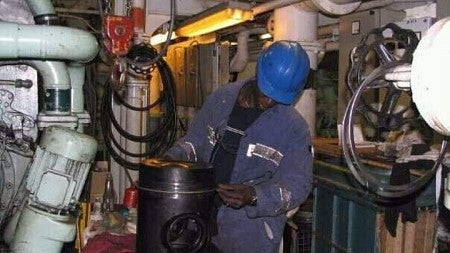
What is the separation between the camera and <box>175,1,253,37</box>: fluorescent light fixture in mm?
3016

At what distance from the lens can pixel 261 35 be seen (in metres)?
4.66

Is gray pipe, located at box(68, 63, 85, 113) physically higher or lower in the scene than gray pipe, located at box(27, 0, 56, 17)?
lower

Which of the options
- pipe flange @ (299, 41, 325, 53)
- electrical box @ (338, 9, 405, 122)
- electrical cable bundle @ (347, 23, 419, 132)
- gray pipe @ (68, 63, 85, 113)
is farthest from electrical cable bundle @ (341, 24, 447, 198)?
pipe flange @ (299, 41, 325, 53)

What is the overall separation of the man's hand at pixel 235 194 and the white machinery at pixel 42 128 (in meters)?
0.54

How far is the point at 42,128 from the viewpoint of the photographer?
1960mm

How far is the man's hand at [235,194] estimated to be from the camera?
5.76 ft

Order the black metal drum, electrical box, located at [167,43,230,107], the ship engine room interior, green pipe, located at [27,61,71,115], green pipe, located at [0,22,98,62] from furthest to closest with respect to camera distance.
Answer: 1. electrical box, located at [167,43,230,107]
2. green pipe, located at [27,61,71,115]
3. green pipe, located at [0,22,98,62]
4. the black metal drum
5. the ship engine room interior

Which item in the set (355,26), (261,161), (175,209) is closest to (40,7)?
(175,209)

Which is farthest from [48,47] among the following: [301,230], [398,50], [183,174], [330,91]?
[330,91]

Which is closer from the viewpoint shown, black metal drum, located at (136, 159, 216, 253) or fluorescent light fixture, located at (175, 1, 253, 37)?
black metal drum, located at (136, 159, 216, 253)

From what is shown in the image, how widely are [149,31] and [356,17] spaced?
1.72 meters

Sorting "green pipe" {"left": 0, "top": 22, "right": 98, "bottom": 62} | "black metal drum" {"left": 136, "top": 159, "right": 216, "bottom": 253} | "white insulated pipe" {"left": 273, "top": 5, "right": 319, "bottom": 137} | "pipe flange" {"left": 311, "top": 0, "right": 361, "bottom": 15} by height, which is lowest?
"black metal drum" {"left": 136, "top": 159, "right": 216, "bottom": 253}

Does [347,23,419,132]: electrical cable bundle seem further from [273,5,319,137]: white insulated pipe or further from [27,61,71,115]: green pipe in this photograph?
[273,5,319,137]: white insulated pipe

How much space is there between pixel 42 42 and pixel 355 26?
76.6 inches
